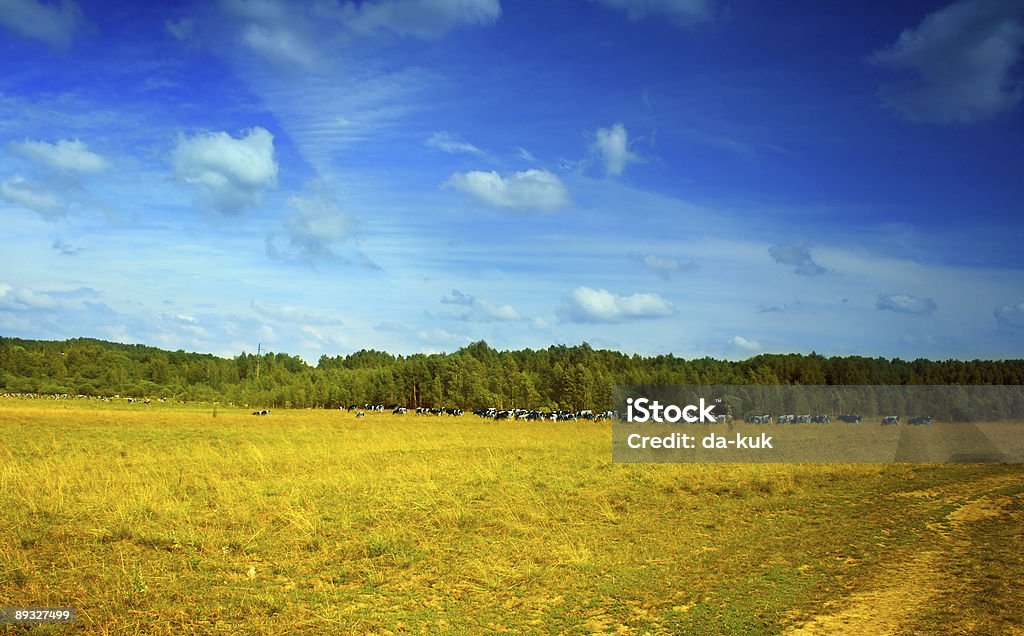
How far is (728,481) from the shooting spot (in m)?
22.8

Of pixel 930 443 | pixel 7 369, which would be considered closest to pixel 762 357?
pixel 930 443

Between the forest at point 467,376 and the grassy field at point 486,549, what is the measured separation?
254ft

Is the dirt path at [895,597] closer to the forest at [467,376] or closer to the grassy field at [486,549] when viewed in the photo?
the grassy field at [486,549]

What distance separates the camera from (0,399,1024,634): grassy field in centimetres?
934

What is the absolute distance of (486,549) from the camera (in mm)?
13000

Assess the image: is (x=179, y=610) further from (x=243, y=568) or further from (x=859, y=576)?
(x=859, y=576)

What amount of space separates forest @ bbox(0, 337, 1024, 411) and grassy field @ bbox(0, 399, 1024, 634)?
77363 mm

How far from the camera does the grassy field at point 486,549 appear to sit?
368 inches

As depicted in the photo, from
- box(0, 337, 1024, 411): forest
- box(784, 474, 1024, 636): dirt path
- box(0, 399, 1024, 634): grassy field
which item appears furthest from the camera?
box(0, 337, 1024, 411): forest

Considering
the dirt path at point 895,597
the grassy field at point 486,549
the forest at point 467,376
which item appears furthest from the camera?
the forest at point 467,376

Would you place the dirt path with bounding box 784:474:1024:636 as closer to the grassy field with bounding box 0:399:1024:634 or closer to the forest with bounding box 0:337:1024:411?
the grassy field with bounding box 0:399:1024:634

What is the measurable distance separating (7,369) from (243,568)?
184786mm

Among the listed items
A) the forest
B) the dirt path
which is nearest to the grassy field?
the dirt path

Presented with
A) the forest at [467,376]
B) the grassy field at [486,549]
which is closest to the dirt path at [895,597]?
the grassy field at [486,549]
